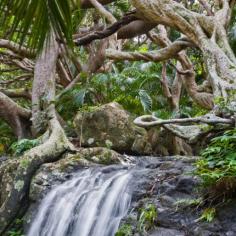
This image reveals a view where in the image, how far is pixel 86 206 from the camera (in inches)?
206

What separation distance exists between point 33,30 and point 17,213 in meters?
5.07

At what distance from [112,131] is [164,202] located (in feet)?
12.5

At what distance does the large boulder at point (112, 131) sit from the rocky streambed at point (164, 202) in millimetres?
1699

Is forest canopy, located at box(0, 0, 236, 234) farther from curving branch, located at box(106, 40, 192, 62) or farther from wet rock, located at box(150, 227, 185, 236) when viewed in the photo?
wet rock, located at box(150, 227, 185, 236)

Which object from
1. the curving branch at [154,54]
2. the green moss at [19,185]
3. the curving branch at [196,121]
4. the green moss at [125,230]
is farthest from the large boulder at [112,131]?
the green moss at [125,230]

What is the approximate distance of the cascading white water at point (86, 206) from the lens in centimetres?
481

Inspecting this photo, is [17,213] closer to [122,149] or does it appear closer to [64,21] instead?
[122,149]

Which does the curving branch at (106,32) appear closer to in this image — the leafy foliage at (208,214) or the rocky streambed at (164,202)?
the rocky streambed at (164,202)

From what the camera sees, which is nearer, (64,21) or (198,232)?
(64,21)

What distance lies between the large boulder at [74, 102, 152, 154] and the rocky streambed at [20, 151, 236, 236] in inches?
66.9

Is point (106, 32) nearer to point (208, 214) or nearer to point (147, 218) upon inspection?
point (147, 218)

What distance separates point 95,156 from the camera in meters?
7.01

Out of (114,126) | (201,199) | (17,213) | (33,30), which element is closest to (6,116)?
(114,126)

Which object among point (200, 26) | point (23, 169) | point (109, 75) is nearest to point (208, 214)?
point (200, 26)
